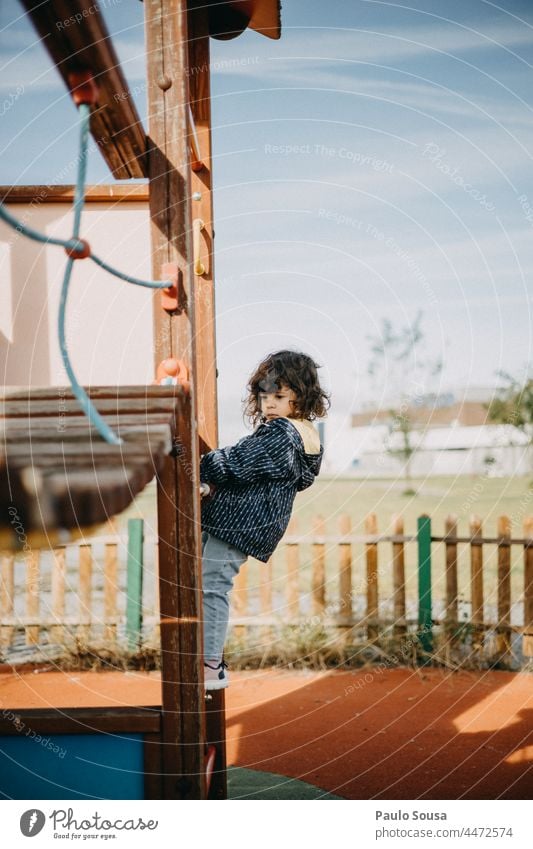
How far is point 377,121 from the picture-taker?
3.19m

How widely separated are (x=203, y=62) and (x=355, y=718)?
280 centimetres

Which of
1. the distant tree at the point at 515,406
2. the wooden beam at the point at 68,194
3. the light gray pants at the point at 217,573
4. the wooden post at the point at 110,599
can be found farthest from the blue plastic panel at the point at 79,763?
the distant tree at the point at 515,406

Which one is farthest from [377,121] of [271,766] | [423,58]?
[271,766]

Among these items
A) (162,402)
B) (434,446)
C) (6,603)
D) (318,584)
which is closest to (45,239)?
(162,402)

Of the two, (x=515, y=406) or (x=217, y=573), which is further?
(x=515, y=406)

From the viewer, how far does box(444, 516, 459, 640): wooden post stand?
13.6ft

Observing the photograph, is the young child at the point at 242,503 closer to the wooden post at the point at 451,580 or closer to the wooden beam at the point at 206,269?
the wooden beam at the point at 206,269

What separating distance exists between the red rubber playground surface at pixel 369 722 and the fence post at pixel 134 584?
29cm

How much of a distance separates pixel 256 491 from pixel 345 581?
98.8 inches

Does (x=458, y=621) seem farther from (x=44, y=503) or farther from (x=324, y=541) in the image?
(x=44, y=503)

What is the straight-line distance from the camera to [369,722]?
3.26m

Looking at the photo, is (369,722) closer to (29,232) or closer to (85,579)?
(85,579)

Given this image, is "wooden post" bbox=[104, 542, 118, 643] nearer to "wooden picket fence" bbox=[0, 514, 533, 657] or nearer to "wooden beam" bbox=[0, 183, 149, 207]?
"wooden picket fence" bbox=[0, 514, 533, 657]

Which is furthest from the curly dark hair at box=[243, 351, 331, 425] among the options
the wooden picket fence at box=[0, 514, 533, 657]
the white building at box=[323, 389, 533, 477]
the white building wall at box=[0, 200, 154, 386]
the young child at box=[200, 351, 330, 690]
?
the white building at box=[323, 389, 533, 477]
